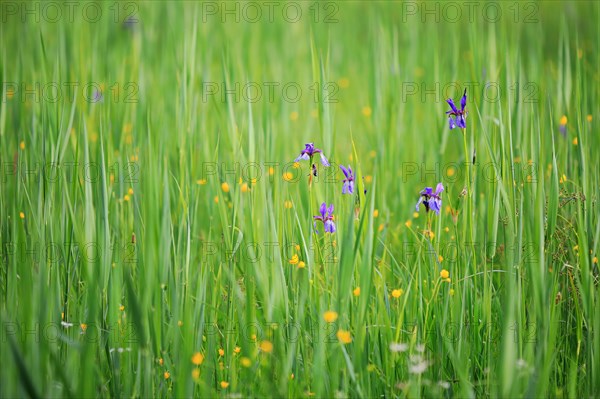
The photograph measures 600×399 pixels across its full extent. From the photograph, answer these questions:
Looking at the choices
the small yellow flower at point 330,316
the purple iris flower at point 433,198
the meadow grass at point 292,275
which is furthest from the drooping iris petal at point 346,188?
the small yellow flower at point 330,316

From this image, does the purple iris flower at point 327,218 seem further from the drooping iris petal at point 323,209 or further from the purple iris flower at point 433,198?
the purple iris flower at point 433,198

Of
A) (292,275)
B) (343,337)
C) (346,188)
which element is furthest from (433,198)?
(343,337)

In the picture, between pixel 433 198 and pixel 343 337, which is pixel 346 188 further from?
pixel 343 337

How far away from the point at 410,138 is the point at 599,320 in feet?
6.50

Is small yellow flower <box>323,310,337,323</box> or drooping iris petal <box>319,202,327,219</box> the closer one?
small yellow flower <box>323,310,337,323</box>

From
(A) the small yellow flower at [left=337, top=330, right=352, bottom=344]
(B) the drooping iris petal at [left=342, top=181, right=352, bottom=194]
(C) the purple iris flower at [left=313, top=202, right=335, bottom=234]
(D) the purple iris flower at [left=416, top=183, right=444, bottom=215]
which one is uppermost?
(B) the drooping iris petal at [left=342, top=181, right=352, bottom=194]

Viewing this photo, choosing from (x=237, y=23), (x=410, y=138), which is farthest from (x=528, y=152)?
(x=237, y=23)

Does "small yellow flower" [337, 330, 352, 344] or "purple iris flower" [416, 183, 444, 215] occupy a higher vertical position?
"purple iris flower" [416, 183, 444, 215]

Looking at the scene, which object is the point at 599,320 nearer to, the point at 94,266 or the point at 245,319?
the point at 245,319

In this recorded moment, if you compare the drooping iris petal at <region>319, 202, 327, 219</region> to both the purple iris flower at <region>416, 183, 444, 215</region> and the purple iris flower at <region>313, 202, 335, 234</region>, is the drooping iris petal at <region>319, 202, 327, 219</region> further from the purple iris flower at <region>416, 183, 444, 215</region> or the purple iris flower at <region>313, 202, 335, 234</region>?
the purple iris flower at <region>416, 183, 444, 215</region>

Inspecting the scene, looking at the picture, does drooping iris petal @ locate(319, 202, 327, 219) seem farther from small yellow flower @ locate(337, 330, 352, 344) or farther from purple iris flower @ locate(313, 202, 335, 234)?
small yellow flower @ locate(337, 330, 352, 344)

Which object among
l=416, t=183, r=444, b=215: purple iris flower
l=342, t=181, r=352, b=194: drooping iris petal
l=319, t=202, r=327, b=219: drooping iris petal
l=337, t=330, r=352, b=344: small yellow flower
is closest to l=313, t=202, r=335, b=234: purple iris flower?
l=319, t=202, r=327, b=219: drooping iris petal

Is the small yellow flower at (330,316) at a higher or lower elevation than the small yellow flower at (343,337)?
higher

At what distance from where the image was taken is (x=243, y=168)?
286cm
